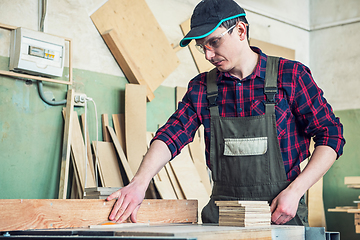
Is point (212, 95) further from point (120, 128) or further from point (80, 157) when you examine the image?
point (120, 128)

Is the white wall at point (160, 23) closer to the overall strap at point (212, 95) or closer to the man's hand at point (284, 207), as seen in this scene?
the overall strap at point (212, 95)

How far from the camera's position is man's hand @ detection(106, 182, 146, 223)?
1639mm

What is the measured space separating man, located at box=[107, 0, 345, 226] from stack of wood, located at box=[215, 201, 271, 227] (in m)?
0.25

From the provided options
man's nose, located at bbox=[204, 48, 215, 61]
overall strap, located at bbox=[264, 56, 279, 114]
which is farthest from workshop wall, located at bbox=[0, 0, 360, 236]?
overall strap, located at bbox=[264, 56, 279, 114]

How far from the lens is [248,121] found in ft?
6.16

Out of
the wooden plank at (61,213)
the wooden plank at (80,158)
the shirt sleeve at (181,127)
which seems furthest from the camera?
the wooden plank at (80,158)

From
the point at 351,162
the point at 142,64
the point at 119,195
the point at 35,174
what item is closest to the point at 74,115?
the point at 35,174

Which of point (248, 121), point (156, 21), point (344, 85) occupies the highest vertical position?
point (156, 21)

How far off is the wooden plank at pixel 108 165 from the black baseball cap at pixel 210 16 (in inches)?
68.3

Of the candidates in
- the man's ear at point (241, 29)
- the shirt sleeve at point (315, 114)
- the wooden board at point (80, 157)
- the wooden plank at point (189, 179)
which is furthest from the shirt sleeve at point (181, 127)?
the wooden plank at point (189, 179)

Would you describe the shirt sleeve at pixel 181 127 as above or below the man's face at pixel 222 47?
below

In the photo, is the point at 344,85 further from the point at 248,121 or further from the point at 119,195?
the point at 119,195

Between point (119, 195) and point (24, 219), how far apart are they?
40 centimetres

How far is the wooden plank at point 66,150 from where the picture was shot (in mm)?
2980
